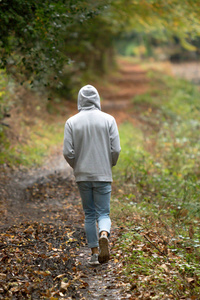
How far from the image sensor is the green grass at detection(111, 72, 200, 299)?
174 inches

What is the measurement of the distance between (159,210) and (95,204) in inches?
98.1

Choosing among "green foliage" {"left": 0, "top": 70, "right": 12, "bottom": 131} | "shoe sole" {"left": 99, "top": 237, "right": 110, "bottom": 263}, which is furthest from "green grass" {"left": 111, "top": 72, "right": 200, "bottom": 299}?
"green foliage" {"left": 0, "top": 70, "right": 12, "bottom": 131}

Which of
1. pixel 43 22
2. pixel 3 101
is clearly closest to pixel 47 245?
pixel 43 22

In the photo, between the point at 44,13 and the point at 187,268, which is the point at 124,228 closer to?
the point at 187,268

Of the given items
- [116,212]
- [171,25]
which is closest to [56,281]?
[116,212]

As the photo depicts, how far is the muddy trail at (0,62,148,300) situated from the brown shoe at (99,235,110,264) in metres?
0.15

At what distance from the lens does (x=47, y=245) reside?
18.0 ft

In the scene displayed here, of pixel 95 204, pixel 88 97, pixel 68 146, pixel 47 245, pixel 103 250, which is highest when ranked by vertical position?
pixel 88 97

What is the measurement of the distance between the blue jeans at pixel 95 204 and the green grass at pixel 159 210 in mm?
529

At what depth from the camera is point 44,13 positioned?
20.5ft

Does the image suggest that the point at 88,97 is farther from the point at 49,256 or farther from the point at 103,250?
the point at 49,256

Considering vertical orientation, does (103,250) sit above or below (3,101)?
below

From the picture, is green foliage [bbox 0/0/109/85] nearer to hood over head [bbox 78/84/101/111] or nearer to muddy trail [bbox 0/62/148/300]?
hood over head [bbox 78/84/101/111]

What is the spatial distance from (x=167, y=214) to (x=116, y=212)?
3.31ft
